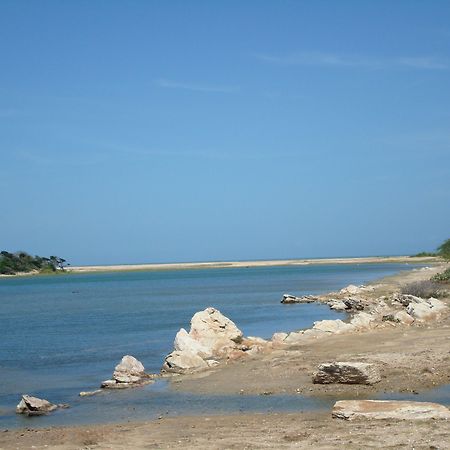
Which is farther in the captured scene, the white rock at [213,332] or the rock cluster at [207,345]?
the white rock at [213,332]

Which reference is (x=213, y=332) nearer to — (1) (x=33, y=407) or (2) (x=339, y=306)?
(1) (x=33, y=407)

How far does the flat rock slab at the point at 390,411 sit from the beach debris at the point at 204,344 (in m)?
8.92

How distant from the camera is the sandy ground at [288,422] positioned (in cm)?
1201

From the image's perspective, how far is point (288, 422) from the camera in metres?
13.8

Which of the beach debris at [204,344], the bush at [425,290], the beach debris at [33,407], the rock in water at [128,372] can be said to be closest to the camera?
the beach debris at [33,407]

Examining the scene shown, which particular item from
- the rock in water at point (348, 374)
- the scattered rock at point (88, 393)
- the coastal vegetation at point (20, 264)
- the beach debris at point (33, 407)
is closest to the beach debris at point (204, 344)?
the scattered rock at point (88, 393)

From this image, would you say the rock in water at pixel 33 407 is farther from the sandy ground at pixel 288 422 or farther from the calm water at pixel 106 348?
the sandy ground at pixel 288 422

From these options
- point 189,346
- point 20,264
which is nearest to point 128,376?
point 189,346

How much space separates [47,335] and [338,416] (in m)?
25.8

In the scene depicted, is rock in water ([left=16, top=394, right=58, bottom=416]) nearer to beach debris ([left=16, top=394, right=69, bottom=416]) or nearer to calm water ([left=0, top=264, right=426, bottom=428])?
beach debris ([left=16, top=394, right=69, bottom=416])

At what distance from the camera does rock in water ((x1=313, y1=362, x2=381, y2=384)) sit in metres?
17.0

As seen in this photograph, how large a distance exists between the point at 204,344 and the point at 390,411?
1294cm

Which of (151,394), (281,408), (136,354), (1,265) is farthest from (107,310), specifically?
(1,265)

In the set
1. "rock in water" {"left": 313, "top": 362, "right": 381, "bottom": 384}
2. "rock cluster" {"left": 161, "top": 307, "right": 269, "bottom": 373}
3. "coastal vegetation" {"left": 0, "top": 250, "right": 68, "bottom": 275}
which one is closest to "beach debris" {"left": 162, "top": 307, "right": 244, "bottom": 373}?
"rock cluster" {"left": 161, "top": 307, "right": 269, "bottom": 373}
